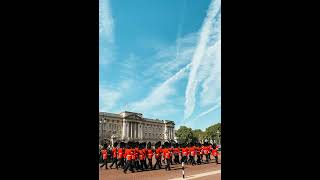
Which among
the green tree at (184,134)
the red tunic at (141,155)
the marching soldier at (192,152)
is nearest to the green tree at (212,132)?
the green tree at (184,134)

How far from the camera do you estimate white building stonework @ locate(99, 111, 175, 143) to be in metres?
94.8

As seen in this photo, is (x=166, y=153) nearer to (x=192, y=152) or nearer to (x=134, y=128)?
(x=192, y=152)

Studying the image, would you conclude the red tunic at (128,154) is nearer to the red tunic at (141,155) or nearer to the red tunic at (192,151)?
the red tunic at (141,155)

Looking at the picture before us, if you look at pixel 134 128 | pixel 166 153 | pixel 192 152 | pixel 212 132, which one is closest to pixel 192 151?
pixel 192 152

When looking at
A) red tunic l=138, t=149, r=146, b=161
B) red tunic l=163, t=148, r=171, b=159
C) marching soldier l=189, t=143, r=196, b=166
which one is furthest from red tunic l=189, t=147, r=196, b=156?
red tunic l=138, t=149, r=146, b=161

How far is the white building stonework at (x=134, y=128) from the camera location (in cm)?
9475

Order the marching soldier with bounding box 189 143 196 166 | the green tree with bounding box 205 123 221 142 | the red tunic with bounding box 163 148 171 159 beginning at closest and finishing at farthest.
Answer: the red tunic with bounding box 163 148 171 159 < the marching soldier with bounding box 189 143 196 166 < the green tree with bounding box 205 123 221 142

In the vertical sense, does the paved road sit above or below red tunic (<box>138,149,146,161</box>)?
below

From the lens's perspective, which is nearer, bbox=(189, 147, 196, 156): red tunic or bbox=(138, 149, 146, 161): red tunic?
bbox=(138, 149, 146, 161): red tunic

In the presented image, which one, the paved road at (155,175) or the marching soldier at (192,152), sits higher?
the marching soldier at (192,152)

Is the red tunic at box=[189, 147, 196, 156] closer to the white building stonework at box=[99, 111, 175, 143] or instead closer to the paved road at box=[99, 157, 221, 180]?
the paved road at box=[99, 157, 221, 180]
